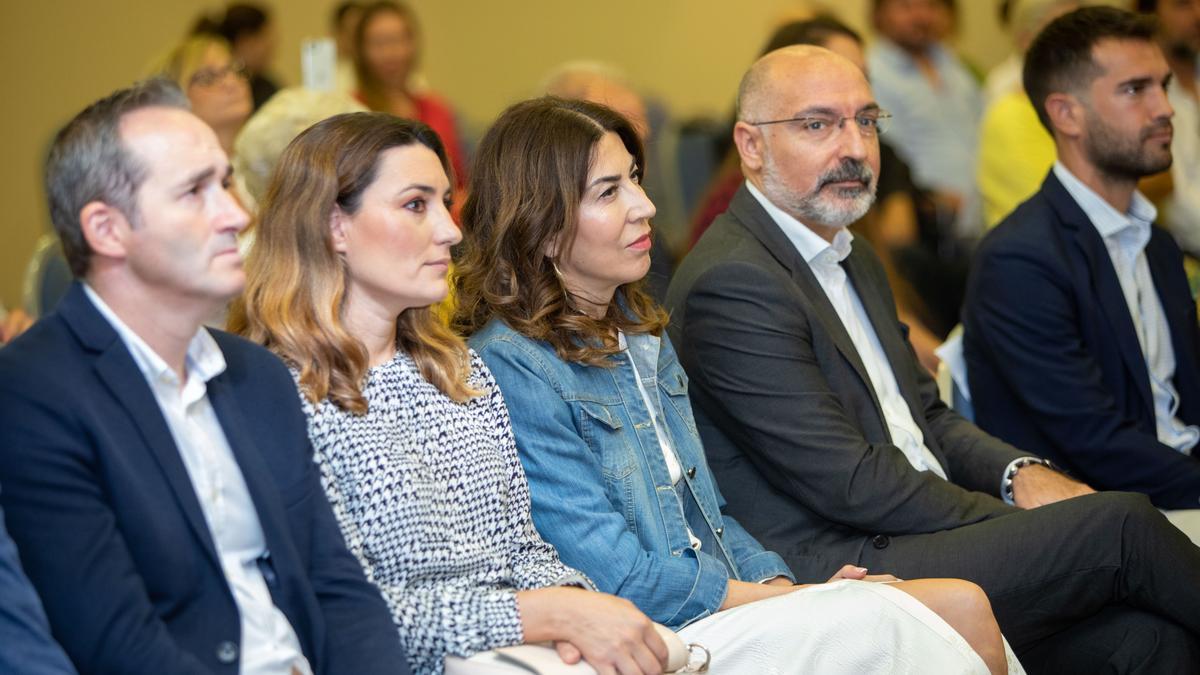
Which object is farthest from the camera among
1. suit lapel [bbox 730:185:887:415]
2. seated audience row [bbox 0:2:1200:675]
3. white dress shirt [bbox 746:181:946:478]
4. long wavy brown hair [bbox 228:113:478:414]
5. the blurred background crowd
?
the blurred background crowd

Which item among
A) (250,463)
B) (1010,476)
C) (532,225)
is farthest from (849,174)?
(250,463)

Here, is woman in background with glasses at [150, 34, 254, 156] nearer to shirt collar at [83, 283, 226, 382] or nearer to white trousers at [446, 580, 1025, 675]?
shirt collar at [83, 283, 226, 382]

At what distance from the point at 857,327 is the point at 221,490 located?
1618 mm

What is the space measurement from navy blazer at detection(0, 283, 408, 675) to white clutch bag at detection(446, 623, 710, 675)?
0.13 metres

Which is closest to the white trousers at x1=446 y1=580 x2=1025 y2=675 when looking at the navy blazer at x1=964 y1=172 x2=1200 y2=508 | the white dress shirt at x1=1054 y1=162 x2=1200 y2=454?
the navy blazer at x1=964 y1=172 x2=1200 y2=508

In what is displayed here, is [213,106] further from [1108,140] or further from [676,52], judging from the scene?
[676,52]

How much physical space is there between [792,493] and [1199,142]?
323cm

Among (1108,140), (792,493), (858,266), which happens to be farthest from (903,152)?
(792,493)

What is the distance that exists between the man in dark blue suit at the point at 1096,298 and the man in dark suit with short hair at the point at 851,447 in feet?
1.02

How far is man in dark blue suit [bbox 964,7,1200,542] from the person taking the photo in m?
3.31

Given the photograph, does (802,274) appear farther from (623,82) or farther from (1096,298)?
(623,82)

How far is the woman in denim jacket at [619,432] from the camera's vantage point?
2.29 metres

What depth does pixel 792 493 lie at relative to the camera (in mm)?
2807

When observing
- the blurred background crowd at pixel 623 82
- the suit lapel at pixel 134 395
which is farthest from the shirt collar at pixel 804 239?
the suit lapel at pixel 134 395
